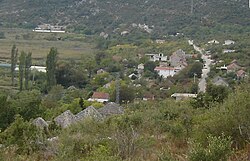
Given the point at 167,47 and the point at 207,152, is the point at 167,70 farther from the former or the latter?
the point at 207,152

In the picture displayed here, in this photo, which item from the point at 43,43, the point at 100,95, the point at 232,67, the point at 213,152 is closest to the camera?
the point at 213,152

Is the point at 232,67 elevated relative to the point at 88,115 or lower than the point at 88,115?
elevated

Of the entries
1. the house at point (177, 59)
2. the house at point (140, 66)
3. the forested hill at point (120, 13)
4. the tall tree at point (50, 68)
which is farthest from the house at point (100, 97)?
the forested hill at point (120, 13)

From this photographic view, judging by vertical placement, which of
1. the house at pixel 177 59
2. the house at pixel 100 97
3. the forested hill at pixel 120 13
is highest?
the forested hill at pixel 120 13

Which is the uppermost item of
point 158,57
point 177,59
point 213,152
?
point 158,57

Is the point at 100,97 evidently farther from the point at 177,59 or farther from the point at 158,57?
the point at 158,57

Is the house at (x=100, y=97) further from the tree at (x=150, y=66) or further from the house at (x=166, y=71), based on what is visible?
the tree at (x=150, y=66)

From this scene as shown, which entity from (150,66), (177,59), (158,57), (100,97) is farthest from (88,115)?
(158,57)
